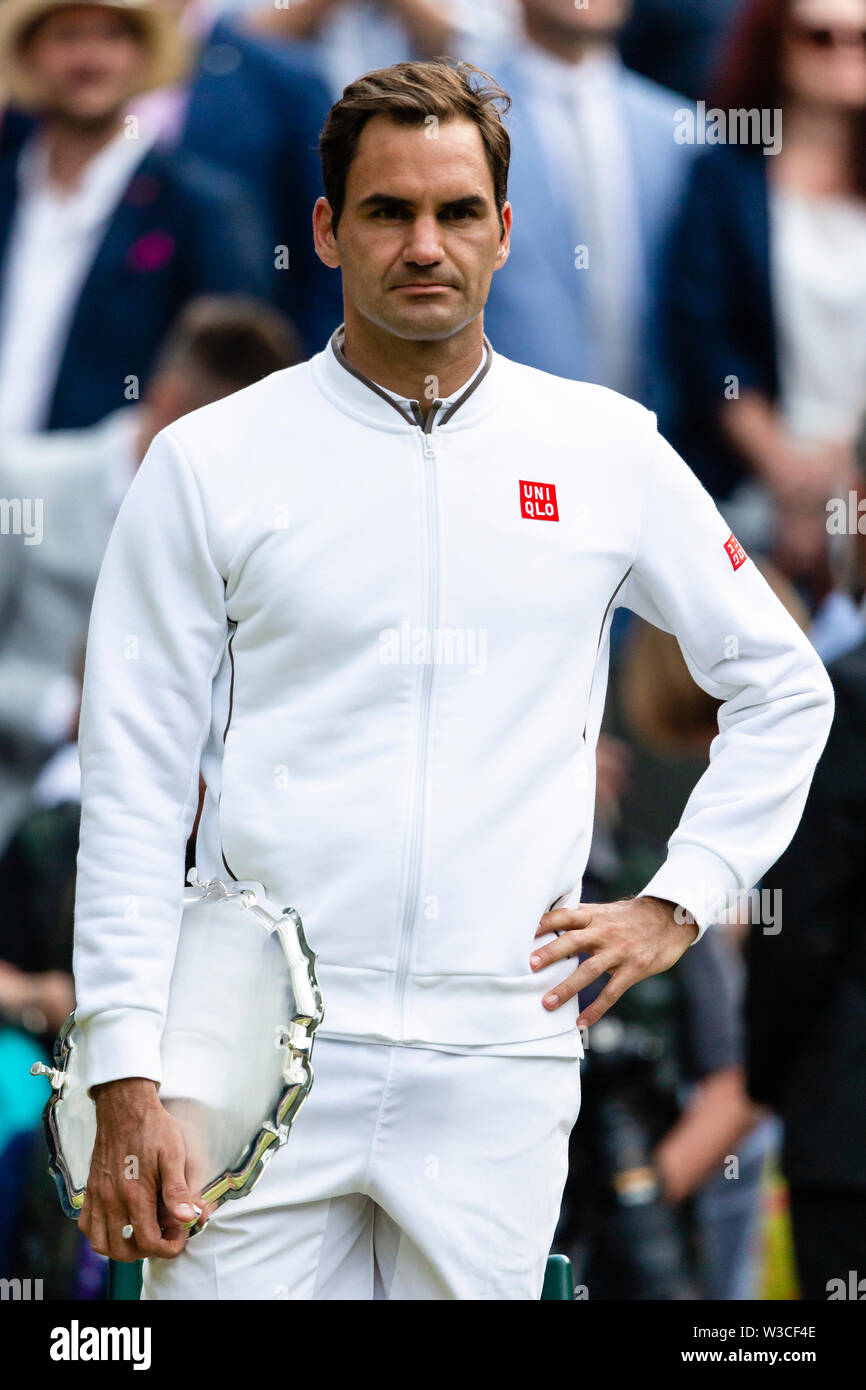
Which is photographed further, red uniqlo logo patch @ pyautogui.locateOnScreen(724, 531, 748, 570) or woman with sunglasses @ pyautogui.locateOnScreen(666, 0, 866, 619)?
woman with sunglasses @ pyautogui.locateOnScreen(666, 0, 866, 619)

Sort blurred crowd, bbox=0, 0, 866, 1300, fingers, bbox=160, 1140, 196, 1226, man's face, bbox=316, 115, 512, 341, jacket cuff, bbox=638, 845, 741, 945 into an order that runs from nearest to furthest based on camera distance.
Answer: fingers, bbox=160, 1140, 196, 1226 → man's face, bbox=316, 115, 512, 341 → jacket cuff, bbox=638, 845, 741, 945 → blurred crowd, bbox=0, 0, 866, 1300

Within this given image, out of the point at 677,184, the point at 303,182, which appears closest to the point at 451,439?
the point at 303,182

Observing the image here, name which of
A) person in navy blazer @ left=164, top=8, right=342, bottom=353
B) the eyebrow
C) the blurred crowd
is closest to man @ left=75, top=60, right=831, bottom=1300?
the eyebrow

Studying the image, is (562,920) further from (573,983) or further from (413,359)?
(413,359)

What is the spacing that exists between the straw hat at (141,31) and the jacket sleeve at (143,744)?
104 inches

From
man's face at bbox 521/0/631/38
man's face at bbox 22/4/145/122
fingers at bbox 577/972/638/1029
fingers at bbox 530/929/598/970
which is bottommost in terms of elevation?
fingers at bbox 577/972/638/1029

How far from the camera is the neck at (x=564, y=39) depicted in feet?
15.1

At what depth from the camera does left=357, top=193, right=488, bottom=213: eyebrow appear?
7.02 feet

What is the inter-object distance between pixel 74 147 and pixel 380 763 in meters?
2.94

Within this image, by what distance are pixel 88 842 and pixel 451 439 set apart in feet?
2.06

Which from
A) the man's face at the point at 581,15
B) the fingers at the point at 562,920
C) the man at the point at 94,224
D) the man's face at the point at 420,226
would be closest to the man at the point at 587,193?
the man's face at the point at 581,15

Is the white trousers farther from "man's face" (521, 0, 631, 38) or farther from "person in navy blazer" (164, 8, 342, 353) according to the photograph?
"man's face" (521, 0, 631, 38)
